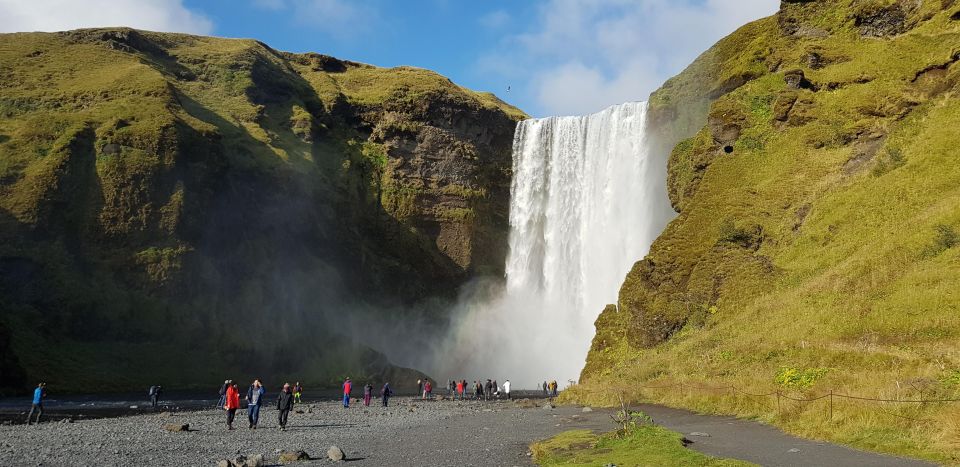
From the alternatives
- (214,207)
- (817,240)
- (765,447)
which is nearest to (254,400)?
(765,447)

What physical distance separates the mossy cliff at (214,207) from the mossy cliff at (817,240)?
138 ft

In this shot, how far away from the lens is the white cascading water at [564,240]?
6494cm

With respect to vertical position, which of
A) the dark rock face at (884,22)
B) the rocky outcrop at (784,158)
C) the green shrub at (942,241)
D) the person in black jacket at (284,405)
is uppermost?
the dark rock face at (884,22)

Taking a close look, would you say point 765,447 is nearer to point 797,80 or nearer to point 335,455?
point 335,455

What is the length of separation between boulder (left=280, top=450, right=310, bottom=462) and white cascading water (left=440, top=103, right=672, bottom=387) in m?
44.6

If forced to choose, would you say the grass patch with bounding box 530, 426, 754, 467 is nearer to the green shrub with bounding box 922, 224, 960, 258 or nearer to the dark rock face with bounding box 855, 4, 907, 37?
the green shrub with bounding box 922, 224, 960, 258

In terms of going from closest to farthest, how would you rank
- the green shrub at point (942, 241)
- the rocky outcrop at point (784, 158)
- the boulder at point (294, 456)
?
1. the boulder at point (294, 456)
2. the green shrub at point (942, 241)
3. the rocky outcrop at point (784, 158)

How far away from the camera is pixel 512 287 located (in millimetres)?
88188

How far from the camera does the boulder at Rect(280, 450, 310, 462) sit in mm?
18984

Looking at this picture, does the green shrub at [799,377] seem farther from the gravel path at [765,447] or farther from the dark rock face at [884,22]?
the dark rock face at [884,22]

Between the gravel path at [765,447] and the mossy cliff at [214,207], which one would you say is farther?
the mossy cliff at [214,207]

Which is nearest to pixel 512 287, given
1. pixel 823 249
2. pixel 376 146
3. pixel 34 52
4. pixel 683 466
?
pixel 376 146

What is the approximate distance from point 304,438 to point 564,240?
187 ft

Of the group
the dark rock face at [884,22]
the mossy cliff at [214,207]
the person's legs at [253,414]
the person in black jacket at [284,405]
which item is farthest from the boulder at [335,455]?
the mossy cliff at [214,207]
